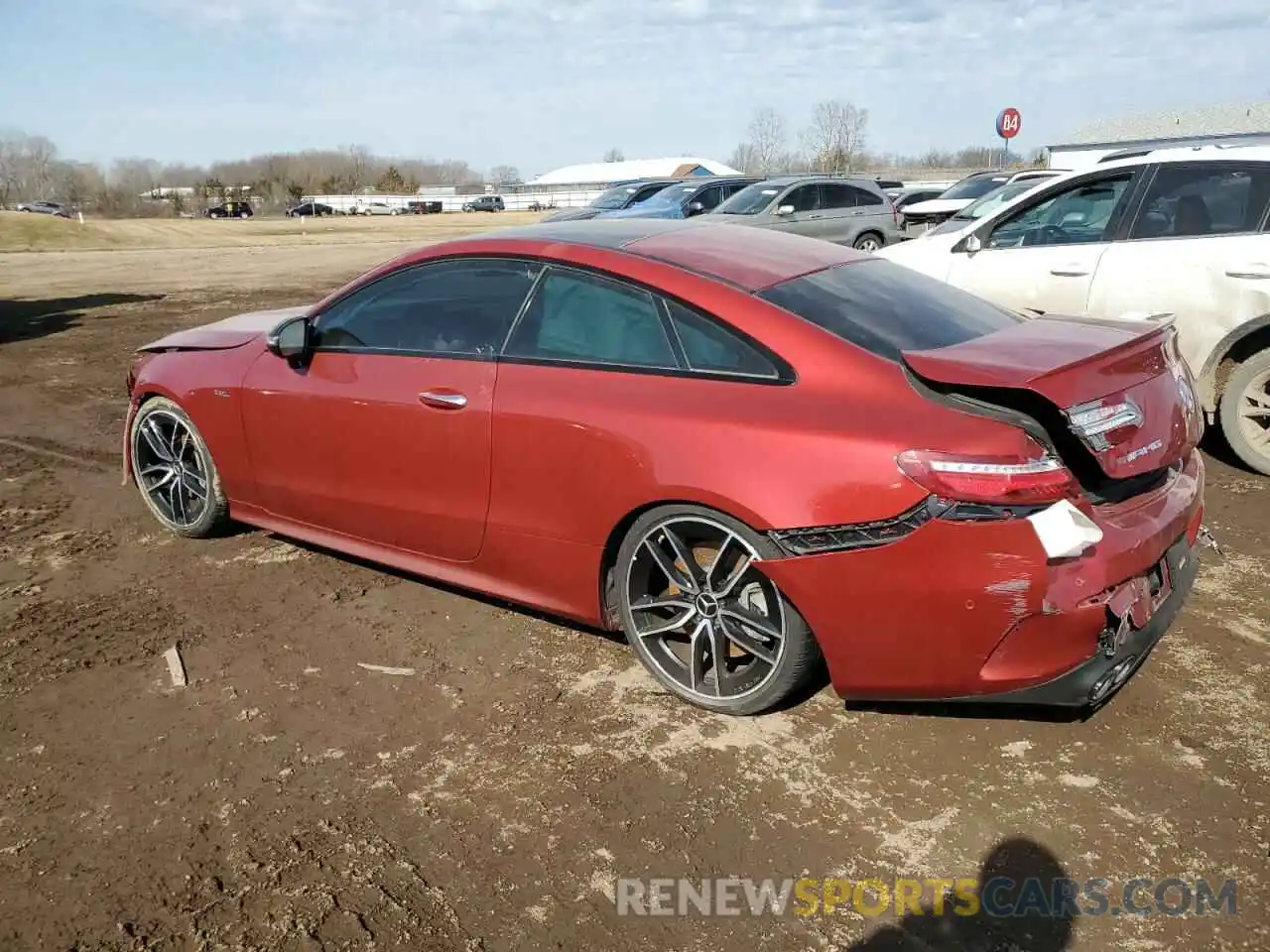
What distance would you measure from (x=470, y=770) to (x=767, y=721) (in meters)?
1.00

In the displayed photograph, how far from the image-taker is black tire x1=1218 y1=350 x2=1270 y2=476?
220 inches

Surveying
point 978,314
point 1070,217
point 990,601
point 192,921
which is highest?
point 1070,217

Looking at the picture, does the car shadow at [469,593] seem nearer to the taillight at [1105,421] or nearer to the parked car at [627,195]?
the taillight at [1105,421]

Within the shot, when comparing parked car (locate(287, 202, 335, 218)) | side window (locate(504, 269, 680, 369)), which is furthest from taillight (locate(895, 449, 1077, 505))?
parked car (locate(287, 202, 335, 218))

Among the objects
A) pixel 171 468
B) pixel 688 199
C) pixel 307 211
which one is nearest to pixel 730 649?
pixel 171 468

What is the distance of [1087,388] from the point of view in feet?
9.32

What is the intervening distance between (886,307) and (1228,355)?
3.46m

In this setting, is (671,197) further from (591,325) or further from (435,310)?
(591,325)

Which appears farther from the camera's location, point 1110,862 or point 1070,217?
point 1070,217

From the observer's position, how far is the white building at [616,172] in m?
89.7

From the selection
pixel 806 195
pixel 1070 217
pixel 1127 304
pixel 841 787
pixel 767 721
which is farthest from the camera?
pixel 806 195

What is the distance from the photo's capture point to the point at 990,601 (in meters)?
2.72

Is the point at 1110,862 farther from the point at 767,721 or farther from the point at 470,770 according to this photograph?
the point at 470,770

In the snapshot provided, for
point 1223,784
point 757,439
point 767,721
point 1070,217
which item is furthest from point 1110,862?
point 1070,217
